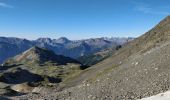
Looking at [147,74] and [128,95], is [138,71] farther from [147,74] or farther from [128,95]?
[128,95]

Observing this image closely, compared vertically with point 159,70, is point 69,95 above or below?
below

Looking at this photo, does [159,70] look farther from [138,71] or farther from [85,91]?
[85,91]

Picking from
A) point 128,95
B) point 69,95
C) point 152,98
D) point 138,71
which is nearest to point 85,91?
point 69,95

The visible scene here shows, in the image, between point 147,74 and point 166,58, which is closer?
point 147,74

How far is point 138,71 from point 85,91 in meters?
10.8

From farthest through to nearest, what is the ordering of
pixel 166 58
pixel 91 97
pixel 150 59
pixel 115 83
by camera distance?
pixel 150 59 < pixel 166 58 < pixel 115 83 < pixel 91 97

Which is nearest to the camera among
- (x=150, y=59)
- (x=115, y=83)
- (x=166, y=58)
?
(x=115, y=83)

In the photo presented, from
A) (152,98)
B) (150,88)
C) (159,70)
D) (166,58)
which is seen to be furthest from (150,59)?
(152,98)

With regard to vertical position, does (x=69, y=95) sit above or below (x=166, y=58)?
below

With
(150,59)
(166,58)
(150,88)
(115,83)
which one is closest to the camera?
(150,88)

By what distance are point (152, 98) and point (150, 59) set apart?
3218 centimetres

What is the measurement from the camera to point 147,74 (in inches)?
2424

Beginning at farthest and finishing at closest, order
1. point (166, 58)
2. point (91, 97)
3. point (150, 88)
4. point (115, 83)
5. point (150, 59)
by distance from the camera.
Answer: point (150, 59) → point (166, 58) → point (115, 83) → point (91, 97) → point (150, 88)

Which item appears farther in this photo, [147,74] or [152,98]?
[147,74]
